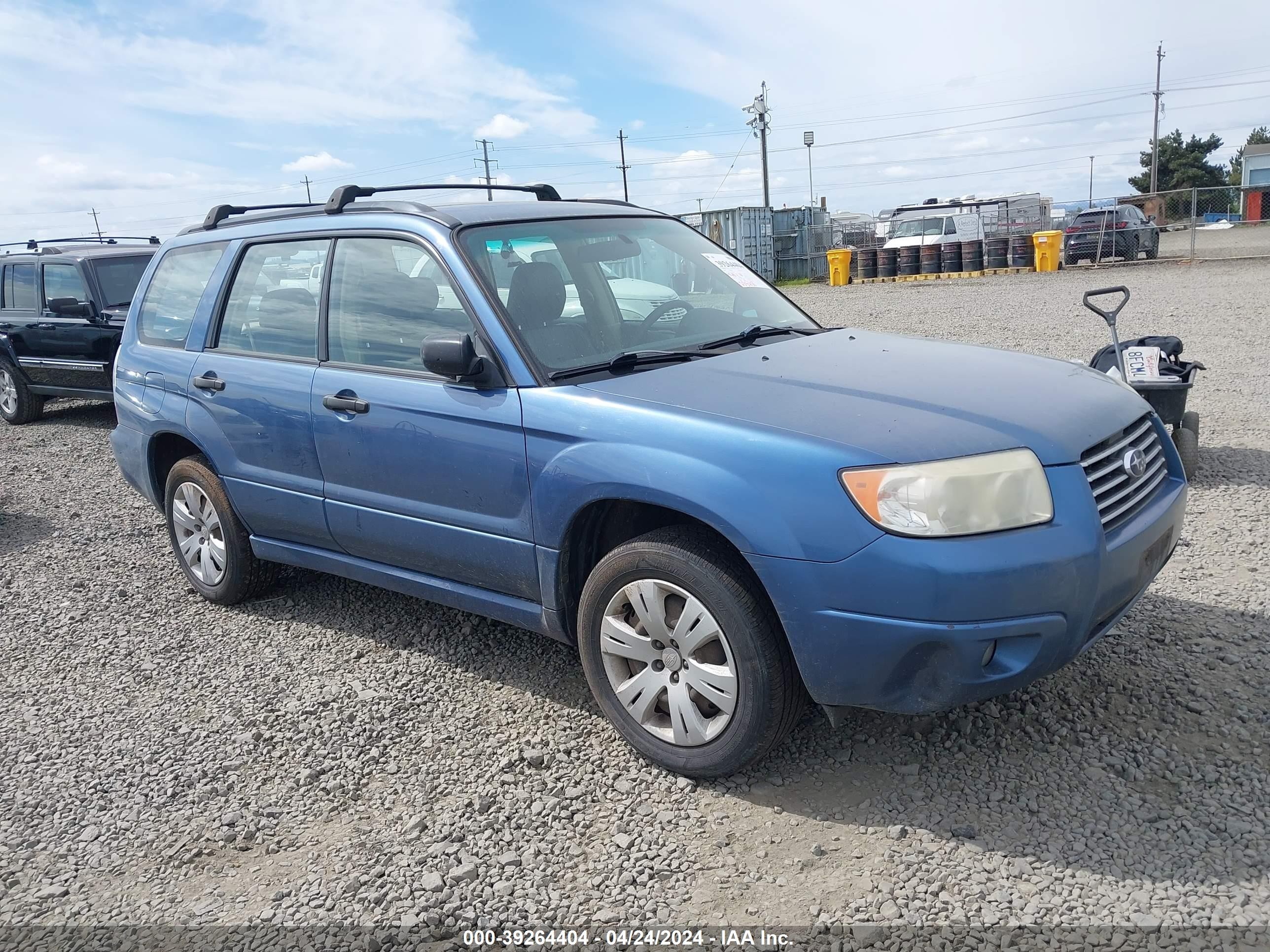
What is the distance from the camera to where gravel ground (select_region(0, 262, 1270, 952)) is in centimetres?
272

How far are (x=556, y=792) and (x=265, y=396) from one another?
2.19 meters

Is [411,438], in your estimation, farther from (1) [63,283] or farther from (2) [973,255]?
(2) [973,255]

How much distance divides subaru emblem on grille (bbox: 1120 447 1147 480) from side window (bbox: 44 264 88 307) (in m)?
10.1

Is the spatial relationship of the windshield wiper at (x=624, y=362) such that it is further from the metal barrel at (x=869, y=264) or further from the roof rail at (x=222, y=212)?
the metal barrel at (x=869, y=264)

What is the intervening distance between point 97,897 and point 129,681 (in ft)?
5.25

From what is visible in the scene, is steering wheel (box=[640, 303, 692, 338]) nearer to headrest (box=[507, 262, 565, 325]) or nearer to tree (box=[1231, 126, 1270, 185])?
headrest (box=[507, 262, 565, 325])

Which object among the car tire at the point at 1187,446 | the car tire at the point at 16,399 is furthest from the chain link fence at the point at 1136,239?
the car tire at the point at 16,399

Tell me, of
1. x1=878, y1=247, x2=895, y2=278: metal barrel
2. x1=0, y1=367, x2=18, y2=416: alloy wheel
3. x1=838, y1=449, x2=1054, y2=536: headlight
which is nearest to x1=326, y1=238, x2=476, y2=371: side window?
x1=838, y1=449, x2=1054, y2=536: headlight

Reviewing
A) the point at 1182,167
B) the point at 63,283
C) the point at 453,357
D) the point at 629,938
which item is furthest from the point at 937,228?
the point at 1182,167

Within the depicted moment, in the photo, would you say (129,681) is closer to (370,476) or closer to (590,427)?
(370,476)

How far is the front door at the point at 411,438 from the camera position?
11.6 ft

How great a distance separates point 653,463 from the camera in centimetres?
308

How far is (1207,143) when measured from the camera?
76.8m

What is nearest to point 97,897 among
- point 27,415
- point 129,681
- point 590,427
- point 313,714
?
point 313,714
